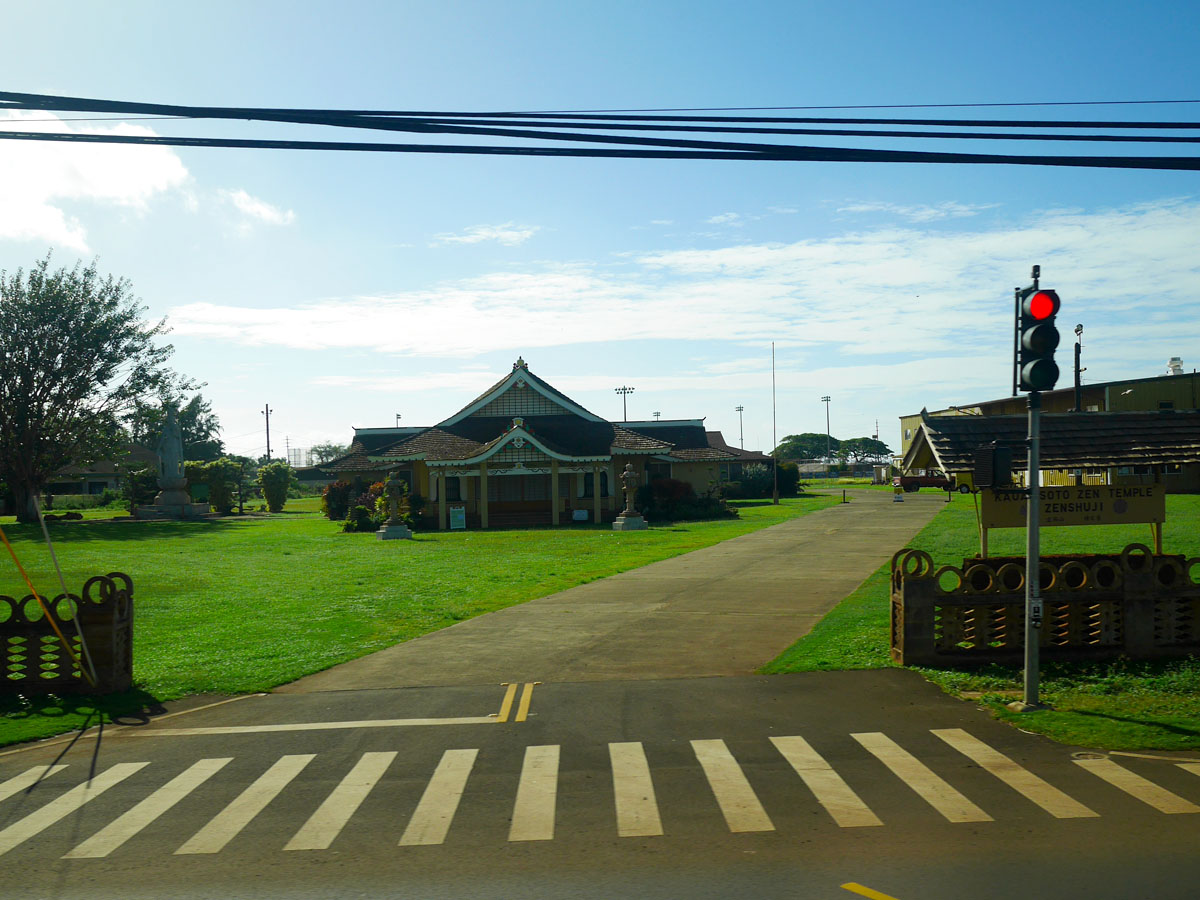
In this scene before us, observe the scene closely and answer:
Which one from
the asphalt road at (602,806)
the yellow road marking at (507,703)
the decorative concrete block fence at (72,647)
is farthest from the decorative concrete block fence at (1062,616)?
the decorative concrete block fence at (72,647)

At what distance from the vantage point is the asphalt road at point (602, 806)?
6.28 m

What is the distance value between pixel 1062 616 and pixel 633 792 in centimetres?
732

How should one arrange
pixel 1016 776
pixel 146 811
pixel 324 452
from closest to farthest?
pixel 146 811 < pixel 1016 776 < pixel 324 452

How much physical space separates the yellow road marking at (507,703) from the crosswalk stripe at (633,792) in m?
1.66

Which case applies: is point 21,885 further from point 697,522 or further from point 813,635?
point 697,522

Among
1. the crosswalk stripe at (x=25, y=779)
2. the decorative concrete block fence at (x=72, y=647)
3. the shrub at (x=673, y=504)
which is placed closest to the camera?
the crosswalk stripe at (x=25, y=779)

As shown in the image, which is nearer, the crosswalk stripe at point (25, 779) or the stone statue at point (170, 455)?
the crosswalk stripe at point (25, 779)

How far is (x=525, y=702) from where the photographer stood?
11.1m

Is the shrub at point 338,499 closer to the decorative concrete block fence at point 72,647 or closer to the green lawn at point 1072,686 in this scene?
the green lawn at point 1072,686

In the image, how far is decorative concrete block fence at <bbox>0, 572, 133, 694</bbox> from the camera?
11438 millimetres

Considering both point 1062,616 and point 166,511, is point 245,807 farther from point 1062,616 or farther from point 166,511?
point 166,511

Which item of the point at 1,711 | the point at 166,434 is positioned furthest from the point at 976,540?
the point at 166,434

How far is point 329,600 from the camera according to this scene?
66.2 ft

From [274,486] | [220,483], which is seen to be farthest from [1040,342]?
→ [274,486]
